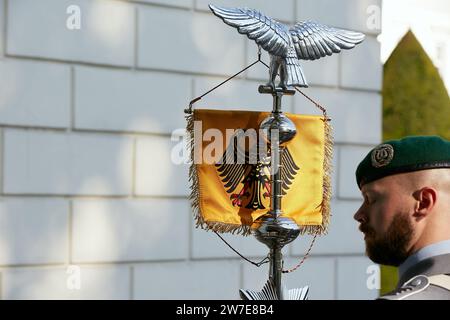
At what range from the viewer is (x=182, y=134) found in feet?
25.5

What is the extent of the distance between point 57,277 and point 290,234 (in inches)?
90.1

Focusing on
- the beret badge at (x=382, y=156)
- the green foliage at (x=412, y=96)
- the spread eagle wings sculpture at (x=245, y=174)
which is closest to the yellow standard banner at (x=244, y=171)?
the spread eagle wings sculpture at (x=245, y=174)

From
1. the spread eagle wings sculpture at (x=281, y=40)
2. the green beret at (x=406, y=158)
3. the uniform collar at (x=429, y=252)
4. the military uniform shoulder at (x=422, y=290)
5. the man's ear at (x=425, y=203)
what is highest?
the spread eagle wings sculpture at (x=281, y=40)

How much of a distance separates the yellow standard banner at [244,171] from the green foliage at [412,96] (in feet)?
11.0

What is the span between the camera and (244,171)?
6.14 metres

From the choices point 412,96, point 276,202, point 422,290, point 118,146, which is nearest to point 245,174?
point 276,202

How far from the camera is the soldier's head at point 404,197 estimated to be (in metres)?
3.20

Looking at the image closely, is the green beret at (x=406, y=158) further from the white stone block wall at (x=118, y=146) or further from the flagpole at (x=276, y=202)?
the white stone block wall at (x=118, y=146)

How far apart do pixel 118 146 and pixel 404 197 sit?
4.55 metres

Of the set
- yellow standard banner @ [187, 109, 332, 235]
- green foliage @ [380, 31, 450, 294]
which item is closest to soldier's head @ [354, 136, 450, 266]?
yellow standard banner @ [187, 109, 332, 235]
